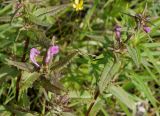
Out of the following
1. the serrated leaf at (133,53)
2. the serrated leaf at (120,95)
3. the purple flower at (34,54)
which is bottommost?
the serrated leaf at (120,95)

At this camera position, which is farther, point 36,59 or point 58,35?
point 58,35

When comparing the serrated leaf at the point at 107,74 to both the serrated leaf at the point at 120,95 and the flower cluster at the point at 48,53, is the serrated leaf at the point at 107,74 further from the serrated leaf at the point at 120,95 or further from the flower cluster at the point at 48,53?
the flower cluster at the point at 48,53

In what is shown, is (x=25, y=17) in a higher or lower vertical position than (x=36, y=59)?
higher

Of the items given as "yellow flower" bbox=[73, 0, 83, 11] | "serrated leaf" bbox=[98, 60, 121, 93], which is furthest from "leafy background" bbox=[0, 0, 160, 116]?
"yellow flower" bbox=[73, 0, 83, 11]

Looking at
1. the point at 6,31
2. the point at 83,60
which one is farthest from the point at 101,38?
the point at 6,31

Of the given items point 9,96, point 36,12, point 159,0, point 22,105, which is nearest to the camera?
point 36,12

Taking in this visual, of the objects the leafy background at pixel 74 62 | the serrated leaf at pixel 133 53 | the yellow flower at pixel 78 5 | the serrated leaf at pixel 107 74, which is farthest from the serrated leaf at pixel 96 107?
the yellow flower at pixel 78 5

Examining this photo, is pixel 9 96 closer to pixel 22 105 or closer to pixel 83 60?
pixel 22 105

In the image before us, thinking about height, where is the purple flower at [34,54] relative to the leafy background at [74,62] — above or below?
above

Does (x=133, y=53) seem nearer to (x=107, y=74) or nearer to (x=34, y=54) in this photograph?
(x=107, y=74)

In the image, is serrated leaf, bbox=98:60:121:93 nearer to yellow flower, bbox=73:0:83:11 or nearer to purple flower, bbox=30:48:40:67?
purple flower, bbox=30:48:40:67
